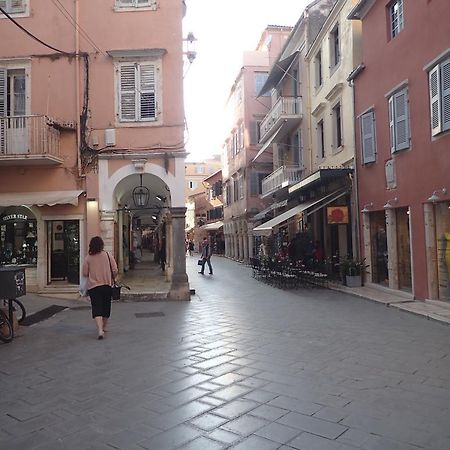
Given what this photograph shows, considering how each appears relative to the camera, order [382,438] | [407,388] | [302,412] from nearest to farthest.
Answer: [382,438] < [302,412] < [407,388]

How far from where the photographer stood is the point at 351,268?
14.7m

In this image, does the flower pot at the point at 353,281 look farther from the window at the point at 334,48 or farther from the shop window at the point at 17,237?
the shop window at the point at 17,237

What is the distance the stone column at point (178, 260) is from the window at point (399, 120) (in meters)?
5.81

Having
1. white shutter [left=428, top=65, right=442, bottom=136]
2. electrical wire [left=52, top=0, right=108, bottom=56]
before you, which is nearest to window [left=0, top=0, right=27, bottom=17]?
electrical wire [left=52, top=0, right=108, bottom=56]

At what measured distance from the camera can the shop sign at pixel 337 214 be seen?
1527 centimetres

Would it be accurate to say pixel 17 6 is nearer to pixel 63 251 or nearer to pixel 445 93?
pixel 63 251

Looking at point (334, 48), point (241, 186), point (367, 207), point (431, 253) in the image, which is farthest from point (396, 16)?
point (241, 186)

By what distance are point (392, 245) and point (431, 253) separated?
6.74 feet

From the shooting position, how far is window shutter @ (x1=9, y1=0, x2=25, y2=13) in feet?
45.4

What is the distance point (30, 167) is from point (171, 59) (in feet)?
16.4

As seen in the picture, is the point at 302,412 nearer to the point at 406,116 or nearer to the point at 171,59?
the point at 406,116

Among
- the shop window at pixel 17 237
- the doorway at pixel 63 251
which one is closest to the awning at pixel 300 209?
the doorway at pixel 63 251

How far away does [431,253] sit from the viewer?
1087cm

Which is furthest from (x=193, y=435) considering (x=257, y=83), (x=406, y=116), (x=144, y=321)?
(x=257, y=83)
